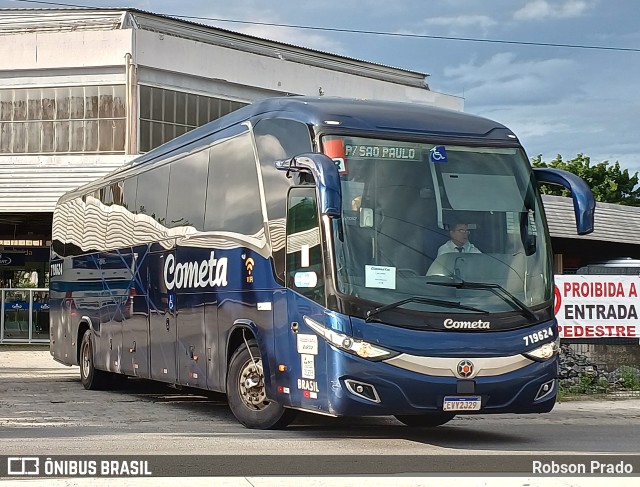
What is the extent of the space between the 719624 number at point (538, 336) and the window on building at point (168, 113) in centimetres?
2627

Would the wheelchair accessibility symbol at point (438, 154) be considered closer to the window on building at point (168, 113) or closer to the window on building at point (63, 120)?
the window on building at point (63, 120)

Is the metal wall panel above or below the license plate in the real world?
above

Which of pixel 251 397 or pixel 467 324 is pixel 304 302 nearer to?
pixel 467 324

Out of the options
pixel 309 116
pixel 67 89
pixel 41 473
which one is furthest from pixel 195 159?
pixel 67 89

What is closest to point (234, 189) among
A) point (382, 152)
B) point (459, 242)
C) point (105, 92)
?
point (382, 152)

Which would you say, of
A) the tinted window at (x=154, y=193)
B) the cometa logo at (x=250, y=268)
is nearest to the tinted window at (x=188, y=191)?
the tinted window at (x=154, y=193)

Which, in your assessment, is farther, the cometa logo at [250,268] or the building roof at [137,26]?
the building roof at [137,26]

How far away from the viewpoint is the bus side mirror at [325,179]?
37.2 feet

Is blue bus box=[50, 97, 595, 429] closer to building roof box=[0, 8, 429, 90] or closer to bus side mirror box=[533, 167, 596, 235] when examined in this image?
bus side mirror box=[533, 167, 596, 235]

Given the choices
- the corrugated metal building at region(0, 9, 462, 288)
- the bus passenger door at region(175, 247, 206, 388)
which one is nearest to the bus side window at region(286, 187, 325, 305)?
the bus passenger door at region(175, 247, 206, 388)

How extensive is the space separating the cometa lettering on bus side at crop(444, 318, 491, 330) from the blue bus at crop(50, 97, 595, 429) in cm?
1

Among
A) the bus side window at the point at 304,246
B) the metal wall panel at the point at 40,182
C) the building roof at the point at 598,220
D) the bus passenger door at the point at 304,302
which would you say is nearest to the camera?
the bus passenger door at the point at 304,302

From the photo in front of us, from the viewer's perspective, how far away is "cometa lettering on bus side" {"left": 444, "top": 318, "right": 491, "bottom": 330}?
11.8m

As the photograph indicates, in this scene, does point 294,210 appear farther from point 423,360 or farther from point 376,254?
point 423,360
